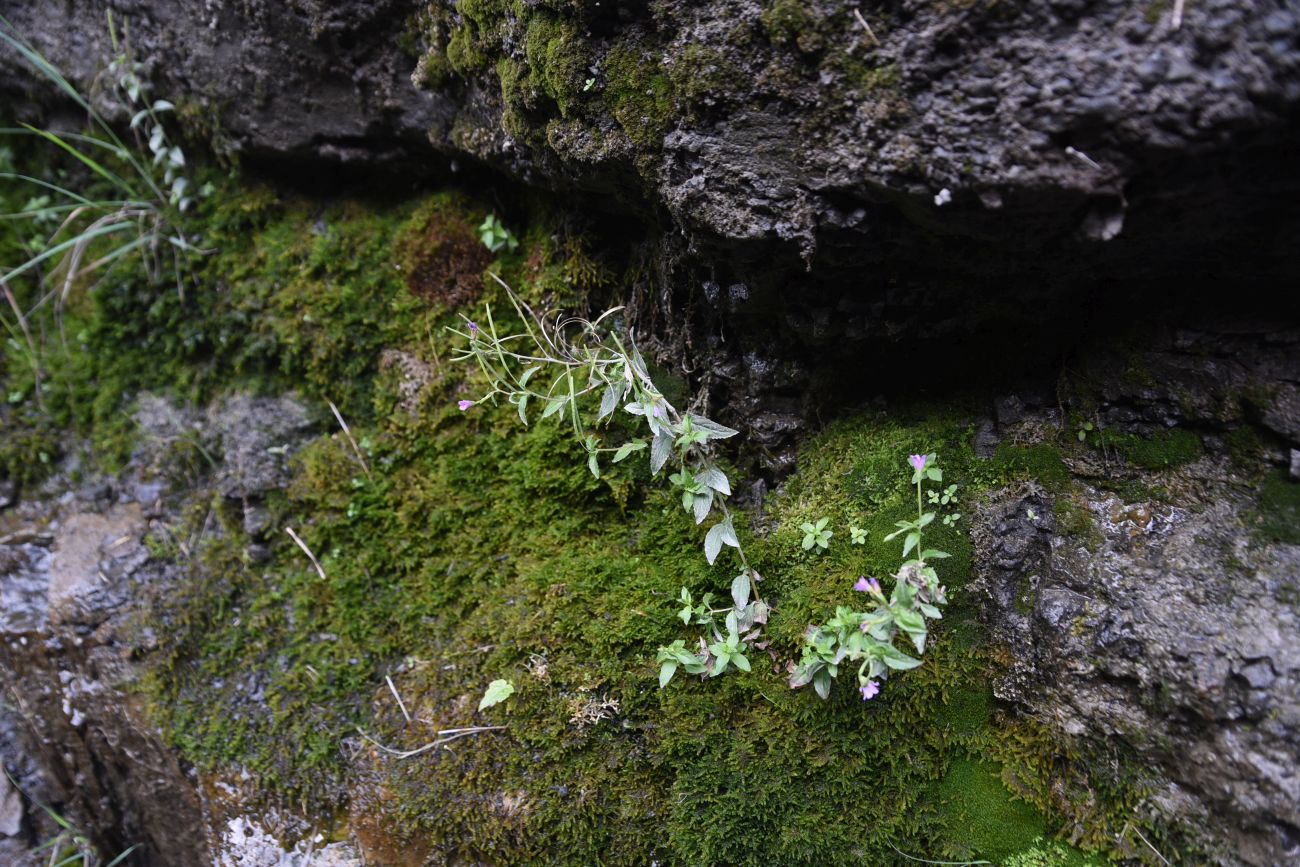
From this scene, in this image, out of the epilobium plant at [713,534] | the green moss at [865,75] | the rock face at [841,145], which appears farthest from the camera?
the epilobium plant at [713,534]

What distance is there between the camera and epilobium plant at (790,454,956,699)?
6.09ft

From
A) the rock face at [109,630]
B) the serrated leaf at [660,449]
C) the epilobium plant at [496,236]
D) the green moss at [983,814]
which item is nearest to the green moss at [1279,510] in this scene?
the green moss at [983,814]

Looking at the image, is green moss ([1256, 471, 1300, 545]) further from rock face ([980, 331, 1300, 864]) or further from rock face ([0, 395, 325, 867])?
rock face ([0, 395, 325, 867])

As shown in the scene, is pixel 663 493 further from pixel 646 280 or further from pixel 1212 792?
pixel 1212 792

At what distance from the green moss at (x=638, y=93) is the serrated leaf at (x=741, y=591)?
1.25 meters

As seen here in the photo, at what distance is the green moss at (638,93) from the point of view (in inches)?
76.2

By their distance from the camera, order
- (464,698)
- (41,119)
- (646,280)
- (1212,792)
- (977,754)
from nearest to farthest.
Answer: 1. (1212,792)
2. (977,754)
3. (464,698)
4. (646,280)
5. (41,119)

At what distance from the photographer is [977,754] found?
6.64 feet

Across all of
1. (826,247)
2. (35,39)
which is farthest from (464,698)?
(35,39)

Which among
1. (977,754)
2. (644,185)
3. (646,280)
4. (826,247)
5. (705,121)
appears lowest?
(977,754)

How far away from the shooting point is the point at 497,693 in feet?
7.51

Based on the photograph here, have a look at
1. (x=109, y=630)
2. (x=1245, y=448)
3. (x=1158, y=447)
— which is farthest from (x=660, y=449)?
(x=109, y=630)

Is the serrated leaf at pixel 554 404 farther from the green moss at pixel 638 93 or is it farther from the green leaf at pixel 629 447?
the green moss at pixel 638 93

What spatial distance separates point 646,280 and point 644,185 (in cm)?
52
